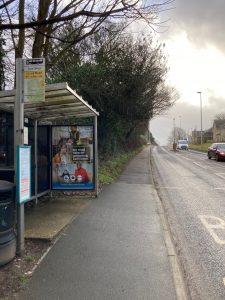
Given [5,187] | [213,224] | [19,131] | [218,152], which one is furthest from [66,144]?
[218,152]

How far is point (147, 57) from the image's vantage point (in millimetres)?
27344

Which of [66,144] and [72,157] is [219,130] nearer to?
[72,157]

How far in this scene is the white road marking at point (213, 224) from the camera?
25.7 ft

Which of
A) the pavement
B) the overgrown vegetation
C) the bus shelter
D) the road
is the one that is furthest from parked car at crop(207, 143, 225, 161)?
the pavement

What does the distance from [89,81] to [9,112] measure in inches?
446

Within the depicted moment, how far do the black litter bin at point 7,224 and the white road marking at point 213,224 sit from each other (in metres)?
3.60

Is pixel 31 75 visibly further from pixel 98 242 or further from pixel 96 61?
pixel 96 61

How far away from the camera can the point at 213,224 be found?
30.2 feet

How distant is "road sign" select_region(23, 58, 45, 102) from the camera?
20.5ft

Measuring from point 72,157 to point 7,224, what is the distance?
20.7 feet

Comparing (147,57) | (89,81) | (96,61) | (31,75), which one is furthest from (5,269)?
(147,57)

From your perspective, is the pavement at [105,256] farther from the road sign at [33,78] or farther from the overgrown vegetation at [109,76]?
the overgrown vegetation at [109,76]

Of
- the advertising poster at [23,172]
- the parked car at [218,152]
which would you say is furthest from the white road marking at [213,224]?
the parked car at [218,152]

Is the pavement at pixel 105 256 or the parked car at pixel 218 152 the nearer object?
the pavement at pixel 105 256
